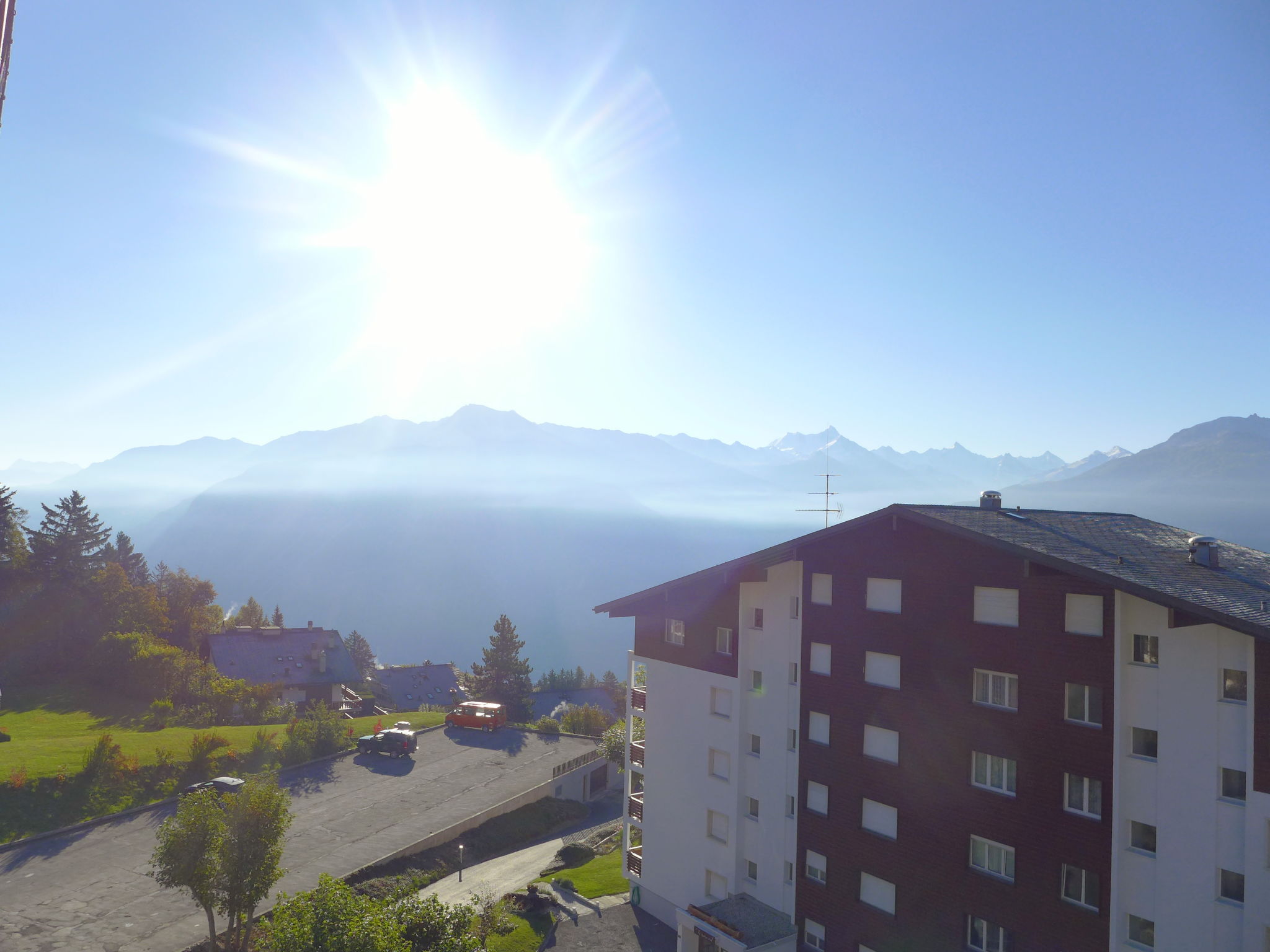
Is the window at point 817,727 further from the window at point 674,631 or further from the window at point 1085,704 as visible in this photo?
the window at point 1085,704

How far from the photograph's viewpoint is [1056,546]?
2317cm

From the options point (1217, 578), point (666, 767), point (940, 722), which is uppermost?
point (1217, 578)

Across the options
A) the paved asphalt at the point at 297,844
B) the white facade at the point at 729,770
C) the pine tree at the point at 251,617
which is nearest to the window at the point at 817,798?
the white facade at the point at 729,770

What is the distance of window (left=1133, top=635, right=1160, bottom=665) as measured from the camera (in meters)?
20.5

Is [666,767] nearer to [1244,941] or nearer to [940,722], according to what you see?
[940,722]

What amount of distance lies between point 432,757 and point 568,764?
10.4 m

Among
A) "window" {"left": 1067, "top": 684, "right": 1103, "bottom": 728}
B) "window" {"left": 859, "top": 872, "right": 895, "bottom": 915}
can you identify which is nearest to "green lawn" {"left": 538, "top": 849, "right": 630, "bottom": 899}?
"window" {"left": 859, "top": 872, "right": 895, "bottom": 915}

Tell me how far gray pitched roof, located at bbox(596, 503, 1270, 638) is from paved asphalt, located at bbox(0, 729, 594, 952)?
81.0 feet

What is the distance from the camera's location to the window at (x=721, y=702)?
3266 cm

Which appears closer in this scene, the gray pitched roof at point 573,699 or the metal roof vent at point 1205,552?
the metal roof vent at point 1205,552

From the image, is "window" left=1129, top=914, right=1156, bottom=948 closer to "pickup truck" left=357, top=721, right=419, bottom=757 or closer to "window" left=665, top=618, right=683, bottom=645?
"window" left=665, top=618, right=683, bottom=645

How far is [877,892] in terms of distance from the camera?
1040 inches

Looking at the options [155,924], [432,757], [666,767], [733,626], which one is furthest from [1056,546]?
[432,757]

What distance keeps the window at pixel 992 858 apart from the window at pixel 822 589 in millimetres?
9148
